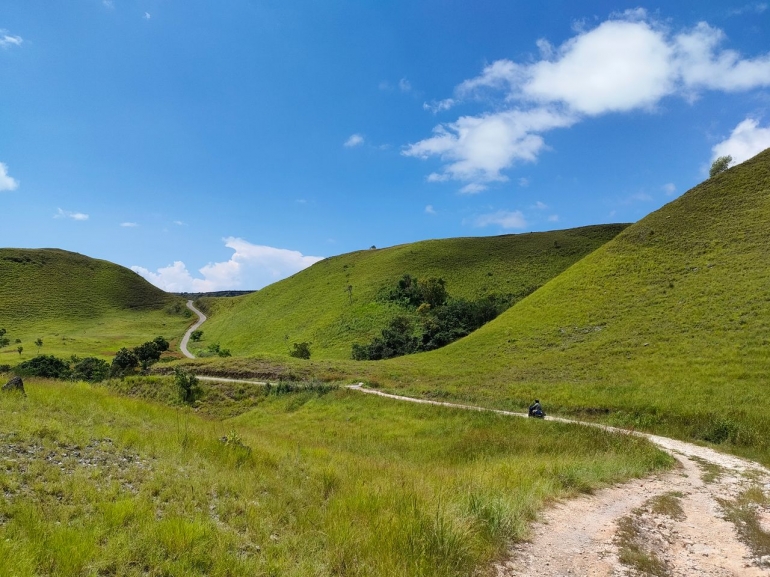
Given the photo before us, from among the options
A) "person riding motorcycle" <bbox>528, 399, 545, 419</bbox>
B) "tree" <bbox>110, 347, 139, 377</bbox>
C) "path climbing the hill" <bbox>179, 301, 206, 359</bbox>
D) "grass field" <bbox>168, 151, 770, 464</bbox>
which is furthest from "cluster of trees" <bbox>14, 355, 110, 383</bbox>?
"person riding motorcycle" <bbox>528, 399, 545, 419</bbox>

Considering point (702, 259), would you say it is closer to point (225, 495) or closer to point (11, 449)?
point (225, 495)

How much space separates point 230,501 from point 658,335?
1272 inches

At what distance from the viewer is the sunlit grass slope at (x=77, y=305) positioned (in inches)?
3258

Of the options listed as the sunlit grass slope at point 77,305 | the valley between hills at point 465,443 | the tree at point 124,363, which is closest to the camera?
the valley between hills at point 465,443

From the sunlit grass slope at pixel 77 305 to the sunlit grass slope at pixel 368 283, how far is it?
1960cm

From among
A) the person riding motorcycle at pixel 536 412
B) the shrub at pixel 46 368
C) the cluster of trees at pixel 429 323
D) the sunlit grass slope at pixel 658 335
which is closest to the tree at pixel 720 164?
the sunlit grass slope at pixel 658 335

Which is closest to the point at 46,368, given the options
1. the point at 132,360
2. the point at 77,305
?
the point at 132,360

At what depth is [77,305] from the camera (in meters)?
117

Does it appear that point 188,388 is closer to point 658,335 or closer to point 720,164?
point 658,335

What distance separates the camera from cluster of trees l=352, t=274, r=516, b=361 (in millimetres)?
52844

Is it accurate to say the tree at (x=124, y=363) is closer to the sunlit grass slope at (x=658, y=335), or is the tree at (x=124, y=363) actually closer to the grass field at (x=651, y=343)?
the grass field at (x=651, y=343)

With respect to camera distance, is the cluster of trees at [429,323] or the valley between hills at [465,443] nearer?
the valley between hills at [465,443]

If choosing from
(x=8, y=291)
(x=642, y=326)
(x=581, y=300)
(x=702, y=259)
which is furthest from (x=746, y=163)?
(x=8, y=291)

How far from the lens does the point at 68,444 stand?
8648 millimetres
